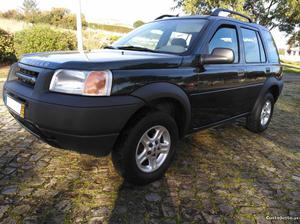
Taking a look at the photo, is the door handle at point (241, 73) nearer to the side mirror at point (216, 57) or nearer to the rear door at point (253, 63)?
the rear door at point (253, 63)

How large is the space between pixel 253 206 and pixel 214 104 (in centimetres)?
135

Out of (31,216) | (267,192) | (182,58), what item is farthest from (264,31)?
(31,216)

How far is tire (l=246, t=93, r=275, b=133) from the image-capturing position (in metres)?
4.87

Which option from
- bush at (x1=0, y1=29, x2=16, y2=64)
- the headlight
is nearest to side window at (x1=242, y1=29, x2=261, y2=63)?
the headlight

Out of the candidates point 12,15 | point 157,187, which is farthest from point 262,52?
point 12,15

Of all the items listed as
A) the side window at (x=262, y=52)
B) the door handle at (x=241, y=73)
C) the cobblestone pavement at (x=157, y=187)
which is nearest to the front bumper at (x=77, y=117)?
the cobblestone pavement at (x=157, y=187)

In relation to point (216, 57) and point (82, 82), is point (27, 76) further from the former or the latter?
point (216, 57)

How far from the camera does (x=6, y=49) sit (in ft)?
43.9

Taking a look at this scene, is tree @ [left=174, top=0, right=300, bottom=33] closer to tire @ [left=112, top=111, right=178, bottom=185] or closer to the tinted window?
the tinted window

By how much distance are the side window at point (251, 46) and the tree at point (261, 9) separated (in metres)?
12.3

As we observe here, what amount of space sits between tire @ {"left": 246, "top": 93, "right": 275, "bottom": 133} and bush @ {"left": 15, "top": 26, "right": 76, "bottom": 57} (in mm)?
10525

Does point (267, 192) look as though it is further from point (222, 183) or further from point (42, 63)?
point (42, 63)

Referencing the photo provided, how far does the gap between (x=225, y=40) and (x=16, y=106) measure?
2688 millimetres

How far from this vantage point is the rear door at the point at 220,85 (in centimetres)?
343
